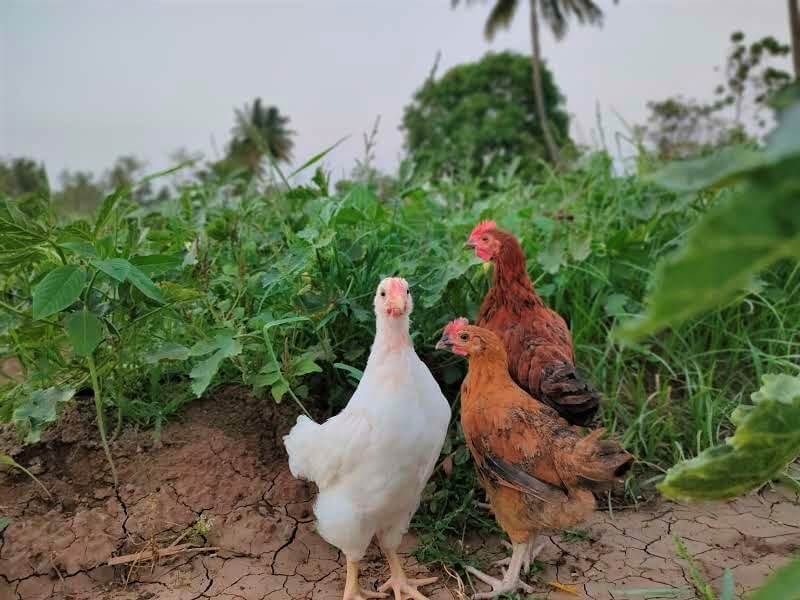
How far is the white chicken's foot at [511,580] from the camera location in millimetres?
1912

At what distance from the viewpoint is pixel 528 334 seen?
236 cm

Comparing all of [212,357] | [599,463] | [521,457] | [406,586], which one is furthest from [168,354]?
[599,463]

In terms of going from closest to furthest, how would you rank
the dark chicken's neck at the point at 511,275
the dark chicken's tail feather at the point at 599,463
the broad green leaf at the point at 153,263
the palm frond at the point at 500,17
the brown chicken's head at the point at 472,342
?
the dark chicken's tail feather at the point at 599,463 → the broad green leaf at the point at 153,263 → the brown chicken's head at the point at 472,342 → the dark chicken's neck at the point at 511,275 → the palm frond at the point at 500,17

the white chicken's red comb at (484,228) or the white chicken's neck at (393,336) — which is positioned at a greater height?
the white chicken's red comb at (484,228)

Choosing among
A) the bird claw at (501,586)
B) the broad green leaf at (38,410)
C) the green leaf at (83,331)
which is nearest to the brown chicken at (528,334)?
the bird claw at (501,586)

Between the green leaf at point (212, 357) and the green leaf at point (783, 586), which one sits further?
A: the green leaf at point (212, 357)

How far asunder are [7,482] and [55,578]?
439mm

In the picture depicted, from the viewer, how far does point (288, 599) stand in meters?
1.89

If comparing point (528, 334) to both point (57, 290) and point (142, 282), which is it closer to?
point (142, 282)

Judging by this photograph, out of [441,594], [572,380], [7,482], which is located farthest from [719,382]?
[7,482]

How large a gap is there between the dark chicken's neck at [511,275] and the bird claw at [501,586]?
3.38 feet

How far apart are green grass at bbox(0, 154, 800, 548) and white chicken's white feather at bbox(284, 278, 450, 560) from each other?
273mm

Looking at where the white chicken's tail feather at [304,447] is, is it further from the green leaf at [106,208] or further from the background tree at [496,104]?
the background tree at [496,104]

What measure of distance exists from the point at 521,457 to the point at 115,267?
1.36 metres
